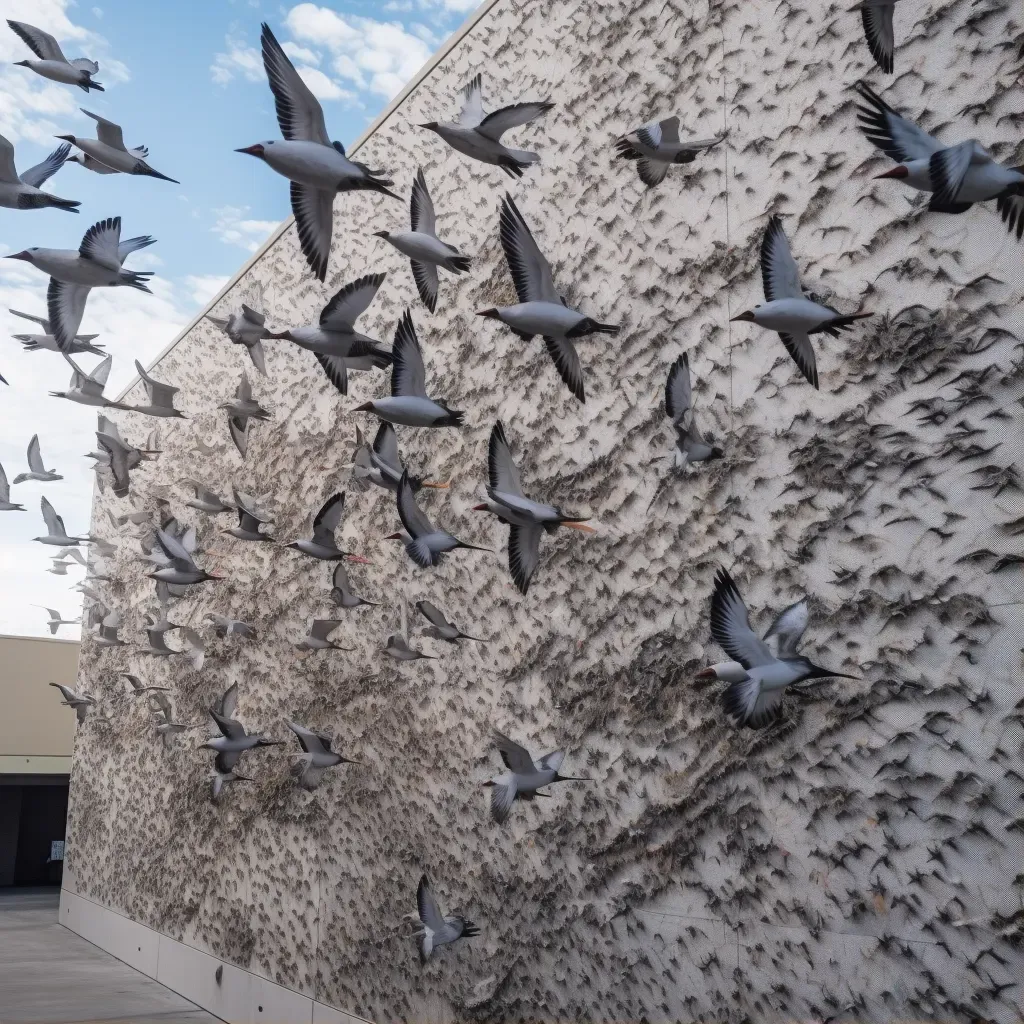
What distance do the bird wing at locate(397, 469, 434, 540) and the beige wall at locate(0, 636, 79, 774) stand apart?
7.79m

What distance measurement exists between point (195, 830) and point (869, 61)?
15.5ft

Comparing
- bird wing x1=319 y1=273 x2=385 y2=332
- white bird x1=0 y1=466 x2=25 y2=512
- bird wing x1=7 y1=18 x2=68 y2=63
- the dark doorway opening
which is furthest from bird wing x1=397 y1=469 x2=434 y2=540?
the dark doorway opening

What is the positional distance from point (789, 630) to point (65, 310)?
7.46ft

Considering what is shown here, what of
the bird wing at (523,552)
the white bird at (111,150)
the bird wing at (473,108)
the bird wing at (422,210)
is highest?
the bird wing at (473,108)

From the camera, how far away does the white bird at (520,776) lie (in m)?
2.55

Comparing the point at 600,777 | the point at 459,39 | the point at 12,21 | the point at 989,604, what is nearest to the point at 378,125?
the point at 459,39

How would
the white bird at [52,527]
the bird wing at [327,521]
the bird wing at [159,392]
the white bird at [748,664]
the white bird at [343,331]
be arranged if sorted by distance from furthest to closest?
the white bird at [52,527], the bird wing at [159,392], the bird wing at [327,521], the white bird at [343,331], the white bird at [748,664]

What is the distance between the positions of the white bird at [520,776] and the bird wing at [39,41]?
2.16 m

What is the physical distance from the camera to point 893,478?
2.10 m

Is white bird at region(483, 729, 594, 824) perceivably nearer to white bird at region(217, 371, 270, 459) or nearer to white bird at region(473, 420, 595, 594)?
white bird at region(473, 420, 595, 594)

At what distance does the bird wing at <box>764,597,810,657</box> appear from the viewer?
78.8 inches

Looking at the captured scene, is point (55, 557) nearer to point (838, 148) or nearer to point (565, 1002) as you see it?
point (565, 1002)

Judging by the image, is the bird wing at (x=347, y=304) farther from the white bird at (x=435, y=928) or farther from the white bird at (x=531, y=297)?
the white bird at (x=435, y=928)

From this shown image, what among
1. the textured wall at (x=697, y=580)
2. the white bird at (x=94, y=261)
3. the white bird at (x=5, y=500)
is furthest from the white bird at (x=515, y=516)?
the white bird at (x=5, y=500)
